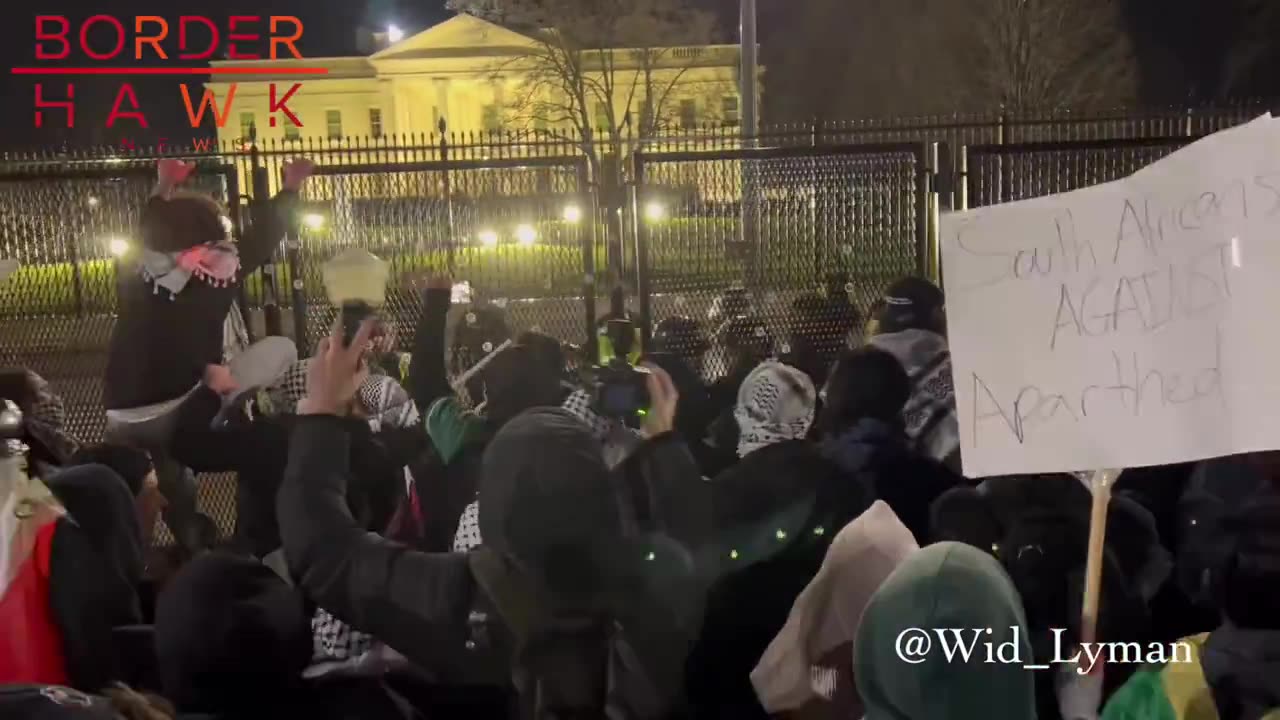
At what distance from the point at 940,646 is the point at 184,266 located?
384 centimetres

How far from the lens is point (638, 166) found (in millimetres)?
6992

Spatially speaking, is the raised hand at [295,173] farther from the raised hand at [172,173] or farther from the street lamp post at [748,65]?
the street lamp post at [748,65]

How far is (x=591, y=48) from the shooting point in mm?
27219

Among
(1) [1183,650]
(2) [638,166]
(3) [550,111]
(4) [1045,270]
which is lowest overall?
(1) [1183,650]

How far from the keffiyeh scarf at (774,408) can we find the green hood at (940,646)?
1.37m

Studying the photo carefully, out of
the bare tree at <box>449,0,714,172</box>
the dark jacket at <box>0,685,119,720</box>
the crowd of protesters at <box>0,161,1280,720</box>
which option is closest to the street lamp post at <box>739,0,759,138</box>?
the crowd of protesters at <box>0,161,1280,720</box>

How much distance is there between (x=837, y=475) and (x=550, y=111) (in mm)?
26057

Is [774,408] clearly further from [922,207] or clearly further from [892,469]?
[922,207]

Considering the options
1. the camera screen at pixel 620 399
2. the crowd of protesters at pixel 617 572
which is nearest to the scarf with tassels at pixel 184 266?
the crowd of protesters at pixel 617 572

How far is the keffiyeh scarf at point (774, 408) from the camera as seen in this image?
3.35 metres

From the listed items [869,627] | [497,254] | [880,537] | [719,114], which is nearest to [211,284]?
[497,254]

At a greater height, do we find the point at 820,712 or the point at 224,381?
the point at 224,381

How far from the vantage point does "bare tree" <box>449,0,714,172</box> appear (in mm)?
26906

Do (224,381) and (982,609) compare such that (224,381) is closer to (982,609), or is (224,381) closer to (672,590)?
A: (672,590)
